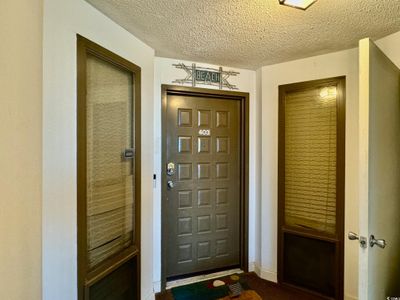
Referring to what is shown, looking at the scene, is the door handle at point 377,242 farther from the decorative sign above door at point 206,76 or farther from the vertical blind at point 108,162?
the decorative sign above door at point 206,76

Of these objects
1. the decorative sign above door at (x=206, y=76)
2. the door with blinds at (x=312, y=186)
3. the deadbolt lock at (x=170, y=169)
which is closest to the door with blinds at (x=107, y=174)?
the deadbolt lock at (x=170, y=169)

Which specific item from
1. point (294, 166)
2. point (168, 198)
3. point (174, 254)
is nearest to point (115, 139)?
point (168, 198)

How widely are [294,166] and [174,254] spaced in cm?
152

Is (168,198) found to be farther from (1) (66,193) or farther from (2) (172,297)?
(1) (66,193)

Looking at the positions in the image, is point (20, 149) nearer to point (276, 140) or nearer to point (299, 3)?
point (299, 3)

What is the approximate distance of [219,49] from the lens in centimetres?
219

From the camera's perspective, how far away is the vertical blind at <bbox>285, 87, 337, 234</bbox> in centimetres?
228

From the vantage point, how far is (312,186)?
2381mm

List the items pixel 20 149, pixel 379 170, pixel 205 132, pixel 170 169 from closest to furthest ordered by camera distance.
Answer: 1. pixel 20 149
2. pixel 379 170
3. pixel 170 169
4. pixel 205 132

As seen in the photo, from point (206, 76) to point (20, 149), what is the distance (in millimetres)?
2120

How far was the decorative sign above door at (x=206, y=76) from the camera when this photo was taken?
8.24 feet

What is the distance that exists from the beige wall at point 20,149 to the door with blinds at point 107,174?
610 millimetres

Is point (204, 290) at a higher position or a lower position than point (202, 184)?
lower

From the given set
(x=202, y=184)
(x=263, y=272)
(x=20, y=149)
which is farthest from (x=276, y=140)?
(x=20, y=149)
